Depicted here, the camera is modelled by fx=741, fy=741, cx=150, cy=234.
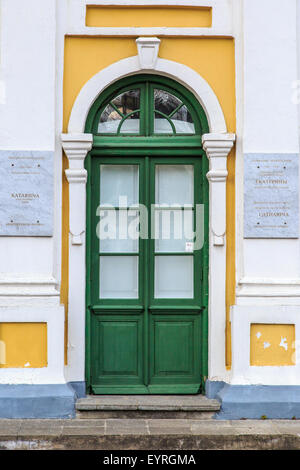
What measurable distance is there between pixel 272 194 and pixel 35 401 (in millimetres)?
3317

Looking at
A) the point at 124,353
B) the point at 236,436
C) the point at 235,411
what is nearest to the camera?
the point at 236,436

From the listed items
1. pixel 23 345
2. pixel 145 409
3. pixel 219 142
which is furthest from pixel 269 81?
pixel 23 345

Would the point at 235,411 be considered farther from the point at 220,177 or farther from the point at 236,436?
the point at 220,177

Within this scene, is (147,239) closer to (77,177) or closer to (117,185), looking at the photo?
(117,185)

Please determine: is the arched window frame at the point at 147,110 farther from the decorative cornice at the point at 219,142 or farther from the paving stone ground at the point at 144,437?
the paving stone ground at the point at 144,437

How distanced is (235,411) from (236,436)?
59 cm

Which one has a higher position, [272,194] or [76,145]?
[76,145]

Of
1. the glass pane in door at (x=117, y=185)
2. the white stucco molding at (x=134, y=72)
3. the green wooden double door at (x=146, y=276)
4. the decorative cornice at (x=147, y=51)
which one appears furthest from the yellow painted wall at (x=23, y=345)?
the decorative cornice at (x=147, y=51)

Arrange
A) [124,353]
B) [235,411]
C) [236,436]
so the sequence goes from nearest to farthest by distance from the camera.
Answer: [236,436]
[235,411]
[124,353]

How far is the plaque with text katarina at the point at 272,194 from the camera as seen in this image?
796cm

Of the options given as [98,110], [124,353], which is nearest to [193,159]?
[98,110]

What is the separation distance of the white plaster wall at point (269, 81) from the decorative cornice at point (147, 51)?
38.0 inches

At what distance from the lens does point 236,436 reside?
7.13 metres

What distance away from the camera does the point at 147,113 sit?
27.1ft
